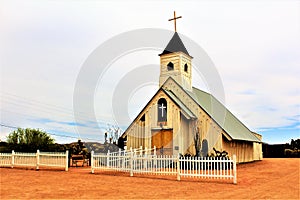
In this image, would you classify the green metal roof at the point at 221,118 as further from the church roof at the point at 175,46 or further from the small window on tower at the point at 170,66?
the church roof at the point at 175,46

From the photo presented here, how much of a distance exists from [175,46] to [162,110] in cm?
649

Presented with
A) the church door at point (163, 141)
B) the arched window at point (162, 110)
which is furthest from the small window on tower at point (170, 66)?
the church door at point (163, 141)

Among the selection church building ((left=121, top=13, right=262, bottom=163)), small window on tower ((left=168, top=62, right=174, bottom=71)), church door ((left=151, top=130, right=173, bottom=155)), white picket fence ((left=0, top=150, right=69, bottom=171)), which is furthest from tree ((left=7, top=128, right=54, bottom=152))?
small window on tower ((left=168, top=62, right=174, bottom=71))

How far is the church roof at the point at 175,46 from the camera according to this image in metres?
25.7

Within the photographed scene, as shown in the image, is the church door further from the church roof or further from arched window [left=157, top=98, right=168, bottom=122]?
the church roof

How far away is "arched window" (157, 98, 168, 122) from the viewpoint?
74.3ft

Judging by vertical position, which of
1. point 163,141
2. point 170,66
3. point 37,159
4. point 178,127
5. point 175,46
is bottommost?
point 37,159

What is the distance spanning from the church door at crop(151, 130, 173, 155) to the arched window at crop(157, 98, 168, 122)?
1.01 m

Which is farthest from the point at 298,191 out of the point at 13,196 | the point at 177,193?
the point at 13,196

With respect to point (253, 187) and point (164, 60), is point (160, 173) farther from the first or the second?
point (164, 60)

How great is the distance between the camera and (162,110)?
2277 cm

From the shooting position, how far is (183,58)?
84.0 feet

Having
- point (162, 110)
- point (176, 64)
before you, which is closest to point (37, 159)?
point (162, 110)

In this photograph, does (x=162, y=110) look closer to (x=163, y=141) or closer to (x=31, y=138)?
(x=163, y=141)
